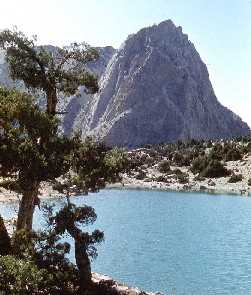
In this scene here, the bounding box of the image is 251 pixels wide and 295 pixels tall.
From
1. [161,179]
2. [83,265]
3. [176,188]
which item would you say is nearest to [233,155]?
[161,179]

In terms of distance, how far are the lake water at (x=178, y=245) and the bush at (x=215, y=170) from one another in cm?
3728

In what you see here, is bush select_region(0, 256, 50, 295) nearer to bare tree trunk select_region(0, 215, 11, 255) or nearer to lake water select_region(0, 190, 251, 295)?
bare tree trunk select_region(0, 215, 11, 255)

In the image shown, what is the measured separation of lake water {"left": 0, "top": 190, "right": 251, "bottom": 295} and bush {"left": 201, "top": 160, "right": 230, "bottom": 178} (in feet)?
122

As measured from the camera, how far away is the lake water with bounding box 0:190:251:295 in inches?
1592

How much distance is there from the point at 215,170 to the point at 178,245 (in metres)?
85.4

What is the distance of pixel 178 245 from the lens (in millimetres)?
55469

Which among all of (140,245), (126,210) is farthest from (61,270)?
(126,210)

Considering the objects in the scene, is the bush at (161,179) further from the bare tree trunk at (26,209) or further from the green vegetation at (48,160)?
the bare tree trunk at (26,209)

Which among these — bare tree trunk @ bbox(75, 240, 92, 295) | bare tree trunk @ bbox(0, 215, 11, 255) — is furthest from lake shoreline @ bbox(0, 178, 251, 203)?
bare tree trunk @ bbox(75, 240, 92, 295)

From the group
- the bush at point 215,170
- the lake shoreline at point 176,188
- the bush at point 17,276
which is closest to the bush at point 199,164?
the bush at point 215,170

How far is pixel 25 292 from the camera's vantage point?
22.2 meters

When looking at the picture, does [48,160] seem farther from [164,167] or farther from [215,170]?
[164,167]

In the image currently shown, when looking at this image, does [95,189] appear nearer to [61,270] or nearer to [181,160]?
[61,270]

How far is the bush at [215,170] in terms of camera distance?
139m
